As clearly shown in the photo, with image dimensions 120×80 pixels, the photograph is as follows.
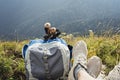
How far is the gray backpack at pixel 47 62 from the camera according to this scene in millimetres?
5871

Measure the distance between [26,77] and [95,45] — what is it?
6.11 ft

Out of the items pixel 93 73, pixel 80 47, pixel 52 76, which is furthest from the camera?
pixel 80 47

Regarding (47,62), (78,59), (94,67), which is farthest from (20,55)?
(94,67)

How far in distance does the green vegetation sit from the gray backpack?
1.54 ft

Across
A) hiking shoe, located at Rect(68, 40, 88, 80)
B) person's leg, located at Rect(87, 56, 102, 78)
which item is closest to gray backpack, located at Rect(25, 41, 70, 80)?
hiking shoe, located at Rect(68, 40, 88, 80)

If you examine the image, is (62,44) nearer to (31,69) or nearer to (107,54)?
(31,69)

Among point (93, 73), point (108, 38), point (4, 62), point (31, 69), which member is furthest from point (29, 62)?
point (108, 38)

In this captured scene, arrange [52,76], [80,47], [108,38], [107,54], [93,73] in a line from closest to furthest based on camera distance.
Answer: [93,73] → [52,76] → [80,47] → [107,54] → [108,38]

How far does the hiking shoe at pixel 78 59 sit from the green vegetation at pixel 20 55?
62cm

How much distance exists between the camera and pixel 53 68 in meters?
5.88

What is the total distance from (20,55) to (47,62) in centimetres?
148

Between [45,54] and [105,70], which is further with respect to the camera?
[105,70]

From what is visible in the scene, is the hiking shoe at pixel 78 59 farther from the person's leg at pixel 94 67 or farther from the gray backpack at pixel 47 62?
the gray backpack at pixel 47 62

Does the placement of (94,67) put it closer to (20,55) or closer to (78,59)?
(78,59)
